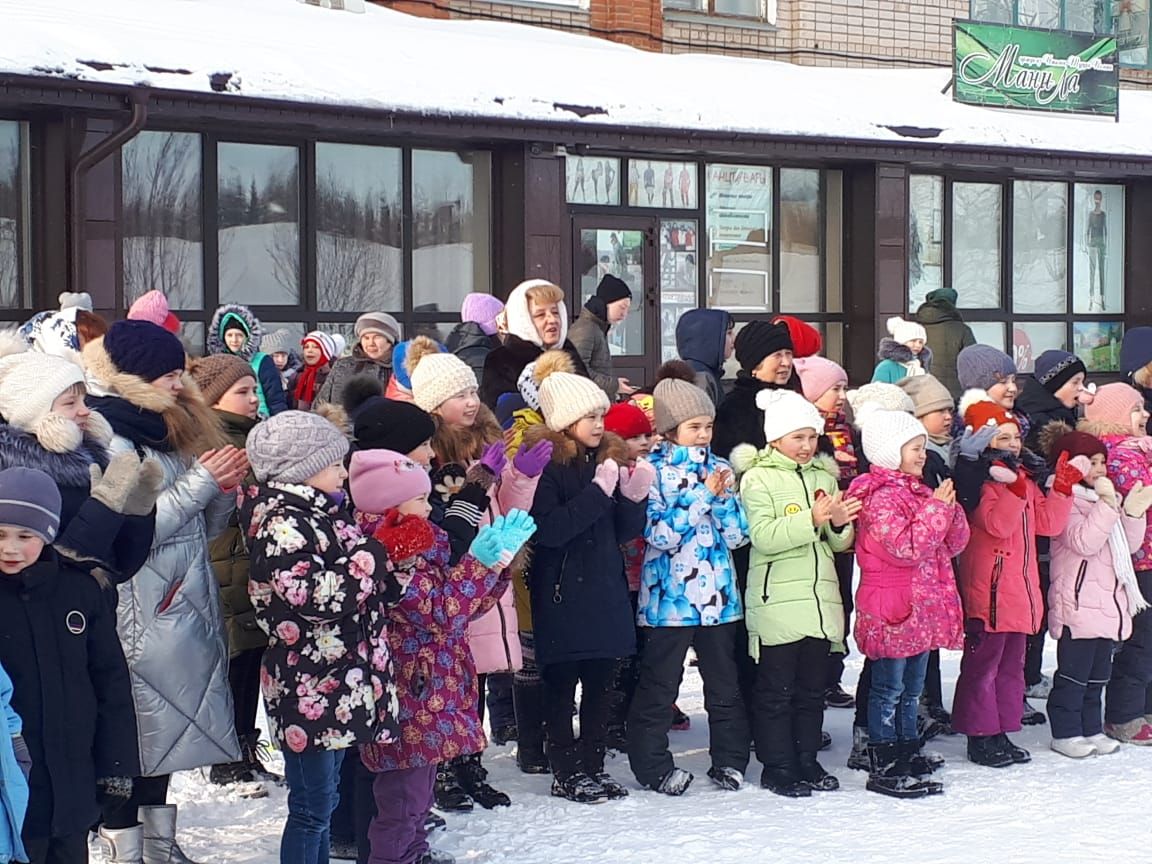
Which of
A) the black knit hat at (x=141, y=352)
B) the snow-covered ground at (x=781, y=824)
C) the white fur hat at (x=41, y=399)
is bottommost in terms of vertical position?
the snow-covered ground at (x=781, y=824)

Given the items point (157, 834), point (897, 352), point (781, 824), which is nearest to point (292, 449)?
point (157, 834)

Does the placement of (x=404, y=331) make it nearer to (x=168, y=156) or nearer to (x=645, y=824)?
(x=168, y=156)

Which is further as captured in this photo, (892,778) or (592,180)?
(592,180)

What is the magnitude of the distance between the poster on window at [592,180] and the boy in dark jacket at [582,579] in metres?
7.14

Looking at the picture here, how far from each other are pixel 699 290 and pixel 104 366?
9255 mm

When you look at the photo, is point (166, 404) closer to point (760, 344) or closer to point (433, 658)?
point (433, 658)

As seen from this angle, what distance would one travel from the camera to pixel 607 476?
608 cm

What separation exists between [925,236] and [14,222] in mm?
8150

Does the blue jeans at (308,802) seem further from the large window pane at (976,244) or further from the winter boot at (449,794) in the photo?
the large window pane at (976,244)

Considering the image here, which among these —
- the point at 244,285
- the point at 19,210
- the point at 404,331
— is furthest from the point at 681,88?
the point at 19,210

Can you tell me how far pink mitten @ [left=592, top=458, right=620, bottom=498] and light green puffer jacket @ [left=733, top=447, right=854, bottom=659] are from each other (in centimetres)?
61

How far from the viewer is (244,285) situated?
11.8 metres

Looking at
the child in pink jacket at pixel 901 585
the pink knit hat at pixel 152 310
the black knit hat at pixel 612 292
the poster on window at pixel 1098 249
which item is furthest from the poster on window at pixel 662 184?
the child in pink jacket at pixel 901 585

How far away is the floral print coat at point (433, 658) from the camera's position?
16.5 feet
